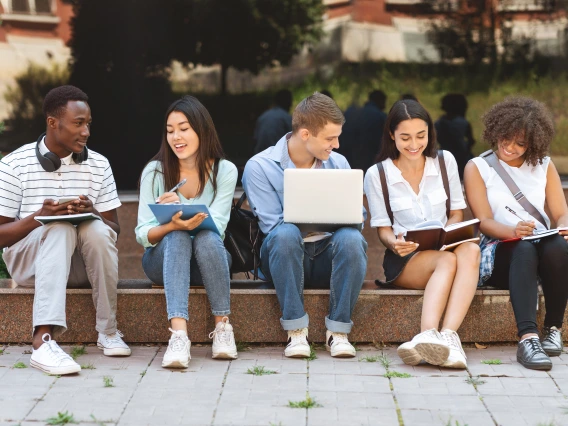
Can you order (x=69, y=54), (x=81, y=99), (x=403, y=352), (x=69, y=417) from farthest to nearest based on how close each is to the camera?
1. (x=69, y=54)
2. (x=81, y=99)
3. (x=403, y=352)
4. (x=69, y=417)

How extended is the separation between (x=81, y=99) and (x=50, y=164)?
1.31 ft

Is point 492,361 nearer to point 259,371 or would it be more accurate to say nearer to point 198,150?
point 259,371

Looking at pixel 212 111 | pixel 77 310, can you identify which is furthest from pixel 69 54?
pixel 77 310

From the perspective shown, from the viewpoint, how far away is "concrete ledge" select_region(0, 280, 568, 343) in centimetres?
518

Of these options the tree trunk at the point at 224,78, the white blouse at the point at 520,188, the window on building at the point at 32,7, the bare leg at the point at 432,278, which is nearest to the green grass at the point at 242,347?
the bare leg at the point at 432,278

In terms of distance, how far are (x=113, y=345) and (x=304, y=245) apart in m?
1.17

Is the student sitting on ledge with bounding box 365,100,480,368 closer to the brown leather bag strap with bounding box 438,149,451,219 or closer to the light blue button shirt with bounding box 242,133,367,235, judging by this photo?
the brown leather bag strap with bounding box 438,149,451,219

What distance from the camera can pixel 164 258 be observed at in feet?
16.1

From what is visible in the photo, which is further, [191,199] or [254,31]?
[254,31]

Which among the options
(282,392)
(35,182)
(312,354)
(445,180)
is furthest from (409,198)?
(35,182)

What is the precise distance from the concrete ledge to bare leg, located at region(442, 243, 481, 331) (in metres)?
0.23

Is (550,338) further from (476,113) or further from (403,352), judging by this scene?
(476,113)

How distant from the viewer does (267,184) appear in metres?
5.22

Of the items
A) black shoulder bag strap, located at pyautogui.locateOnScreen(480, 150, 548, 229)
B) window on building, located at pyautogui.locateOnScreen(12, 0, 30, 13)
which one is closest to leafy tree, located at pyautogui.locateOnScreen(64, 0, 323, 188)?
window on building, located at pyautogui.locateOnScreen(12, 0, 30, 13)
